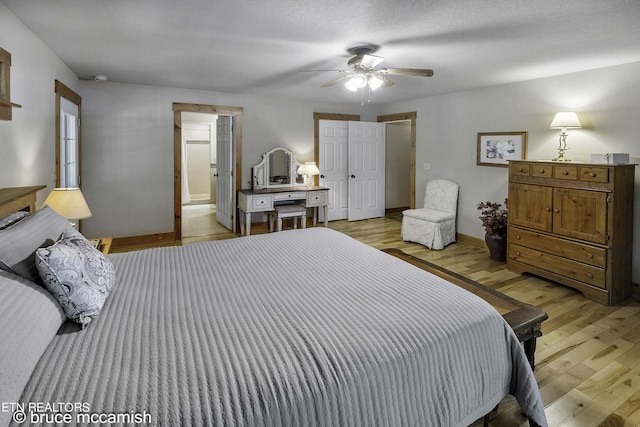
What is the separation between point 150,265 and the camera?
2.08 m

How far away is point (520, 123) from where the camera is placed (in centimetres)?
453

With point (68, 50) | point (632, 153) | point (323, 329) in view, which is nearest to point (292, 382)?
point (323, 329)

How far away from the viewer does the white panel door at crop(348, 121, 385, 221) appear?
6789mm

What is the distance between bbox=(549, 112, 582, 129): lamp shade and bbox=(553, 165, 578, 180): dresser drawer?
51 cm

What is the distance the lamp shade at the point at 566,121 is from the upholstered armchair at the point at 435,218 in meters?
1.74

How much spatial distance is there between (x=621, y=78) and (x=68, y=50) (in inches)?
210

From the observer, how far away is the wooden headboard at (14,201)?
1826 millimetres

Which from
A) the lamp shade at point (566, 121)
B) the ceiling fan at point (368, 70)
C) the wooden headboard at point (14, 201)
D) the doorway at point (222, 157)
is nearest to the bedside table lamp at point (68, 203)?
the wooden headboard at point (14, 201)

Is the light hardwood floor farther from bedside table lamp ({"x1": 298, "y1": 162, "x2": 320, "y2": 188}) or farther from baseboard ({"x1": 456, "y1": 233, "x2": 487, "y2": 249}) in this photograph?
bedside table lamp ({"x1": 298, "y1": 162, "x2": 320, "y2": 188})

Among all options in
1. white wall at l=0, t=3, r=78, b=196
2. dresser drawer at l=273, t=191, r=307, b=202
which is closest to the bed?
white wall at l=0, t=3, r=78, b=196

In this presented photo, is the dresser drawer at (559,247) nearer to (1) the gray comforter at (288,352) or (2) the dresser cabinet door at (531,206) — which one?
(2) the dresser cabinet door at (531,206)

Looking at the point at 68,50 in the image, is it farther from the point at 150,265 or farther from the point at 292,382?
the point at 292,382

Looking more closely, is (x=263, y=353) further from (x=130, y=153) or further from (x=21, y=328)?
(x=130, y=153)

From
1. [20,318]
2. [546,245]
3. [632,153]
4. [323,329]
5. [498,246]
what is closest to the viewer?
[20,318]
